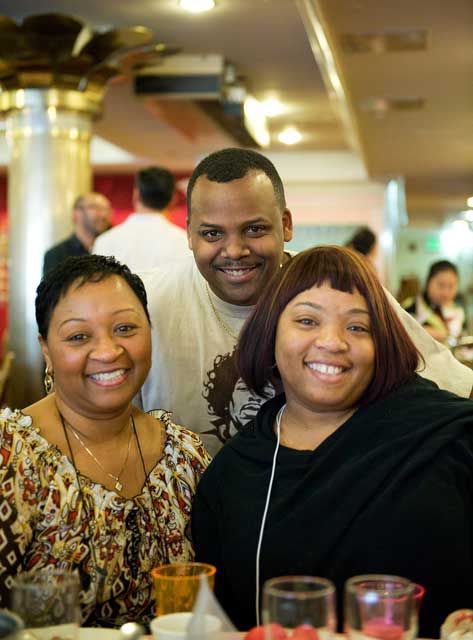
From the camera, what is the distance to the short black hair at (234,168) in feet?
8.03

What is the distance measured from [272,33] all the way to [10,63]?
189 centimetres

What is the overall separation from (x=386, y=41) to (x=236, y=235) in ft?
14.3

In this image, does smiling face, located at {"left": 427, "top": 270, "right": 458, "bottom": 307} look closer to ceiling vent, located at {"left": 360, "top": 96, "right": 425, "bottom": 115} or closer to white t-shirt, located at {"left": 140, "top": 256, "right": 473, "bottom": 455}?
ceiling vent, located at {"left": 360, "top": 96, "right": 425, "bottom": 115}

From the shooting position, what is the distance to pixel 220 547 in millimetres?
1922

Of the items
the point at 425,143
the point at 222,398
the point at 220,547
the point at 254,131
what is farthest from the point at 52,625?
the point at 425,143

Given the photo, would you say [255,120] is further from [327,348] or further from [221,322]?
[327,348]

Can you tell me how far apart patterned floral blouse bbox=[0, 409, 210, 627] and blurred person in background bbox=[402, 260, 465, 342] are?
513 cm

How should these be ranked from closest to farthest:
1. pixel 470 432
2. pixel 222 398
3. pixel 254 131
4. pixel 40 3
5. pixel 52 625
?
pixel 52 625 < pixel 470 432 < pixel 222 398 < pixel 40 3 < pixel 254 131

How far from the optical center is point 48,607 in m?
1.27

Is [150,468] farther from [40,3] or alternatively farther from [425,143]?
[425,143]

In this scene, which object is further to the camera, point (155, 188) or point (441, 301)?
point (441, 301)

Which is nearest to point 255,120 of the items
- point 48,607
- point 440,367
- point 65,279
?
point 440,367

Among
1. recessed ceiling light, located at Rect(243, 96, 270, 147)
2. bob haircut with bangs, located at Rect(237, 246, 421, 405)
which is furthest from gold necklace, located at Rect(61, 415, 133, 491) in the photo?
recessed ceiling light, located at Rect(243, 96, 270, 147)

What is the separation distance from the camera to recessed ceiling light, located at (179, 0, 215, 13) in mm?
6027
